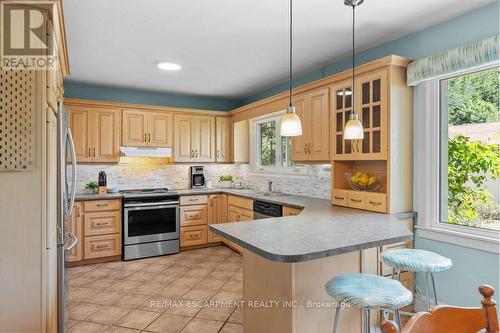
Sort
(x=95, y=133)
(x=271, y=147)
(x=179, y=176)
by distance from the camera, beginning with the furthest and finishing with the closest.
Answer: (x=179, y=176), (x=271, y=147), (x=95, y=133)

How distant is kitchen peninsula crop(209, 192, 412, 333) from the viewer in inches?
62.5

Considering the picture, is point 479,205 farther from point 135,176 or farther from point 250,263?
point 135,176

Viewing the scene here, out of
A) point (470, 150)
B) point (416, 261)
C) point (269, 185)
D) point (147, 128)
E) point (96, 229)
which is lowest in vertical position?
point (96, 229)

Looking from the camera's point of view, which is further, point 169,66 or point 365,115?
point 169,66

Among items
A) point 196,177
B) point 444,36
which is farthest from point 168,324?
point 444,36

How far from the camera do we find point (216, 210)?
4.86 metres

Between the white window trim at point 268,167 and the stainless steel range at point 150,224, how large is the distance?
1.41 metres

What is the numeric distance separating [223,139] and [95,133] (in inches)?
78.2

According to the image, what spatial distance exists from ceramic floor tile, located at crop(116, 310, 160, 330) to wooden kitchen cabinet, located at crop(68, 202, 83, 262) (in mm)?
1652

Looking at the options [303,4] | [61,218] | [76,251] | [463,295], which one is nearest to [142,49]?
[303,4]

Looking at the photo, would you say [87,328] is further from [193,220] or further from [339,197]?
[339,197]

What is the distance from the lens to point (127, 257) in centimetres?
416

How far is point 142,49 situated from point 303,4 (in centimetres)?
171

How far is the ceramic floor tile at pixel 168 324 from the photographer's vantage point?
95.7 inches
